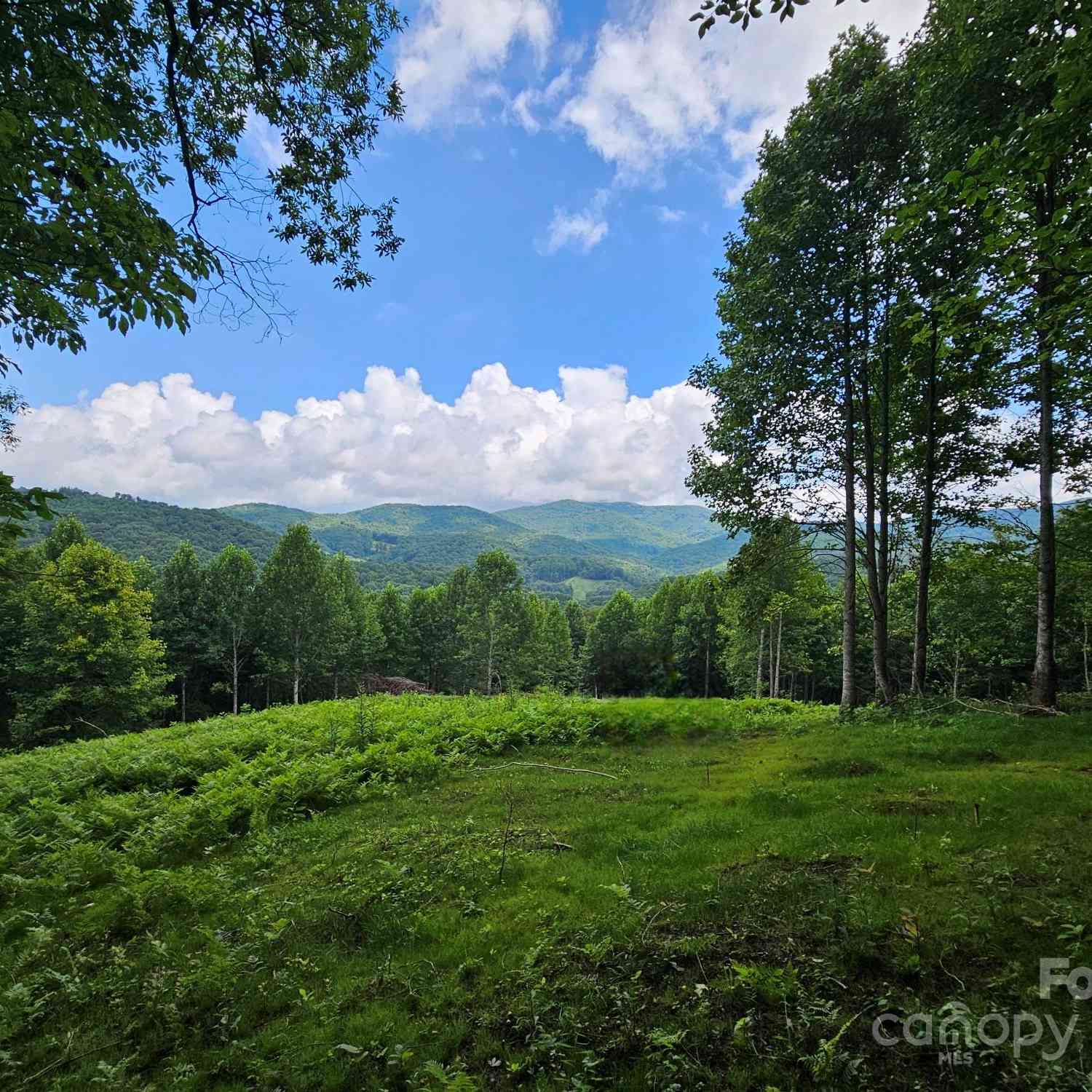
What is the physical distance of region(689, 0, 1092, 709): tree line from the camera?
963cm

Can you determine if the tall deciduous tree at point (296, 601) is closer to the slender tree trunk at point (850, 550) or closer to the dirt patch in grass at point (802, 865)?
the slender tree trunk at point (850, 550)

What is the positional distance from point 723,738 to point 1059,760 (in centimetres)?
591

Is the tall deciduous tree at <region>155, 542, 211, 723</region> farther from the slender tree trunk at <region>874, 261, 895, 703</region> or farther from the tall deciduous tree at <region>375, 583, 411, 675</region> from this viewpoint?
the slender tree trunk at <region>874, 261, 895, 703</region>

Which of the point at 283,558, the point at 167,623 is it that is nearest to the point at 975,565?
the point at 283,558

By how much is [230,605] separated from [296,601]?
18.2ft

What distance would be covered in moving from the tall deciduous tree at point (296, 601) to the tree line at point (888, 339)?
106 ft

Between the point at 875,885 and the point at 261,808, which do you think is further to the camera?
the point at 261,808

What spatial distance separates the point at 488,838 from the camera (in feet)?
21.8

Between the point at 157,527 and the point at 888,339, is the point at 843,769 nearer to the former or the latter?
the point at 888,339

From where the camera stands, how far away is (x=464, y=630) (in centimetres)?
4597

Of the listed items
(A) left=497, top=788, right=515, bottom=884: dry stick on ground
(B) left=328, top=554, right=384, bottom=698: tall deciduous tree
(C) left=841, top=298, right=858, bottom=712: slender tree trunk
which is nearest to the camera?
(A) left=497, top=788, right=515, bottom=884: dry stick on ground

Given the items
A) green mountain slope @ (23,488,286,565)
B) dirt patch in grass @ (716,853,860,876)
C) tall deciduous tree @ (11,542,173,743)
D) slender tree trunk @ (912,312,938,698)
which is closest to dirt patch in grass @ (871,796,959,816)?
dirt patch in grass @ (716,853,860,876)

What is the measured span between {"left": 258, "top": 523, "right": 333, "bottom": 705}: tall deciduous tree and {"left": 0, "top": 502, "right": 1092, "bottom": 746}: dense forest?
0.39 feet

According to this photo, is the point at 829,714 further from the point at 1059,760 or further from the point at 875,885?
the point at 875,885
